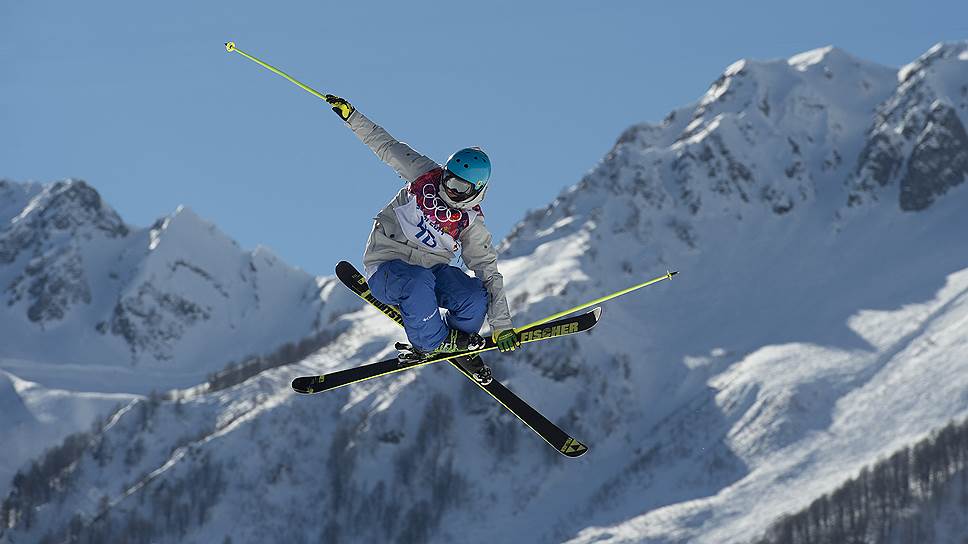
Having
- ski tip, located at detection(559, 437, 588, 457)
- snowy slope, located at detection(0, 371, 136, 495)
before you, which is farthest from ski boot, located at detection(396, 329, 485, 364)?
snowy slope, located at detection(0, 371, 136, 495)

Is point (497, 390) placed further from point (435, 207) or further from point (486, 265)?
point (435, 207)

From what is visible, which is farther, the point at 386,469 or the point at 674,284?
the point at 674,284

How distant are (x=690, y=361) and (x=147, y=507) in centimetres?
6111

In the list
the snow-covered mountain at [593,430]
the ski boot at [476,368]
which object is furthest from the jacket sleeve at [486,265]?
the snow-covered mountain at [593,430]

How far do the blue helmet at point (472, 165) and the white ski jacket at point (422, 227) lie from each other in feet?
1.76

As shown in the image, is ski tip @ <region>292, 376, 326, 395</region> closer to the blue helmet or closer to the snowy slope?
the blue helmet

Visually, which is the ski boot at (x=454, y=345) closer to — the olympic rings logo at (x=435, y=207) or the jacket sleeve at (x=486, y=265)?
the jacket sleeve at (x=486, y=265)

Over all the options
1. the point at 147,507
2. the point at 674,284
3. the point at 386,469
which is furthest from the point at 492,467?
the point at 674,284

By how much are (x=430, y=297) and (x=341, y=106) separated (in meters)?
2.46

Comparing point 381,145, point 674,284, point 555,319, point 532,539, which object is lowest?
point 555,319

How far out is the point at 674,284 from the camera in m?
188

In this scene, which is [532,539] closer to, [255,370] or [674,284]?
[674,284]

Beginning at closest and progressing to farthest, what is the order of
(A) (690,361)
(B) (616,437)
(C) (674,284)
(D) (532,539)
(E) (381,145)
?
(E) (381,145) < (D) (532,539) < (B) (616,437) < (A) (690,361) < (C) (674,284)

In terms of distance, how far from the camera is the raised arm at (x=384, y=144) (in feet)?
56.4
